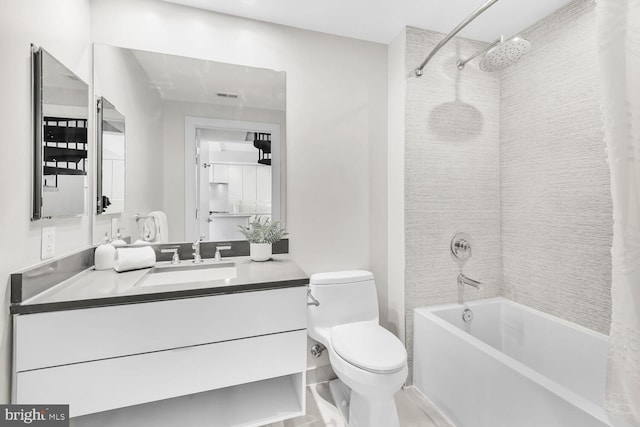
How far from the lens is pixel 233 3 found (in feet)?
5.59

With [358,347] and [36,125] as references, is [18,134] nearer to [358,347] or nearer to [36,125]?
[36,125]

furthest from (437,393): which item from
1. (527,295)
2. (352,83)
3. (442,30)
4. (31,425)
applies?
(442,30)

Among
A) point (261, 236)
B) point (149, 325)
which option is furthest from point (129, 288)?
point (261, 236)

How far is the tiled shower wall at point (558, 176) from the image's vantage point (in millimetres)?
1637

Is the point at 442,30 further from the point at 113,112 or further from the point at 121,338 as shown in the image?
the point at 121,338

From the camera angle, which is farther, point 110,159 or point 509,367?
point 110,159

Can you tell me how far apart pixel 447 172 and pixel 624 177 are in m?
1.23

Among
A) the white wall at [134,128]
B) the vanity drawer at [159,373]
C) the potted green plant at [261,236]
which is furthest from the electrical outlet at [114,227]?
the vanity drawer at [159,373]

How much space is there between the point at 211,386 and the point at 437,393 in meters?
1.34

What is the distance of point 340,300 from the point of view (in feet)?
6.11

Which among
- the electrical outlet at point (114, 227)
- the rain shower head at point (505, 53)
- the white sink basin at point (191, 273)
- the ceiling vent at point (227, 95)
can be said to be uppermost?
the rain shower head at point (505, 53)

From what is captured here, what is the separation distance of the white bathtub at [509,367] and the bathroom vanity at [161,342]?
87cm

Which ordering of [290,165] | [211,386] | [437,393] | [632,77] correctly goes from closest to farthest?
1. [632,77]
2. [211,386]
3. [437,393]
4. [290,165]

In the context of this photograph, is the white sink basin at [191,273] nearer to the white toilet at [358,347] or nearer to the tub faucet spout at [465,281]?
the white toilet at [358,347]
